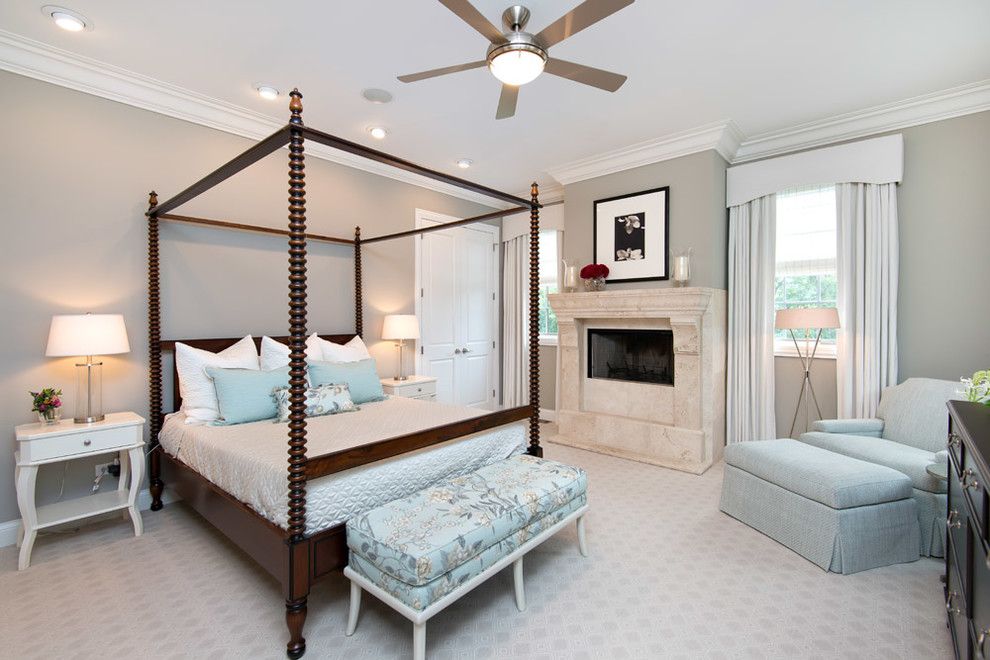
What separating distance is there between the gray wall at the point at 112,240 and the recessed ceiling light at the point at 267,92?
0.48 metres

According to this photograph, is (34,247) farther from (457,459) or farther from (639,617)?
(639,617)

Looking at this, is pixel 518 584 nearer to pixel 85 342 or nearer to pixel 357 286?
pixel 85 342

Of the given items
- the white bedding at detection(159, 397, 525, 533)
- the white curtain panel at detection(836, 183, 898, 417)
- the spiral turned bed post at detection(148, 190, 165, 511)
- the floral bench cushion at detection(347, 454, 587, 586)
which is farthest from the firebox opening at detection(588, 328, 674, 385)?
the spiral turned bed post at detection(148, 190, 165, 511)

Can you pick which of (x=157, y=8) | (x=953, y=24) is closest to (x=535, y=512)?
(x=157, y=8)

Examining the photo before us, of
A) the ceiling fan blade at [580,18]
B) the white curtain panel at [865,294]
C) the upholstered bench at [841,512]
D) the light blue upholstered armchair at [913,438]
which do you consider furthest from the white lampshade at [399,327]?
the white curtain panel at [865,294]

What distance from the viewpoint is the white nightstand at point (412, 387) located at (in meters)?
4.29

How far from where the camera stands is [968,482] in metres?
1.37

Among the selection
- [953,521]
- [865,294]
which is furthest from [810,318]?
[953,521]

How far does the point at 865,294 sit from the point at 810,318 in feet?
1.89

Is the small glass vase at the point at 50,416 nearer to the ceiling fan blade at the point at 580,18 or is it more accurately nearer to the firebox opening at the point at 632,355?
the ceiling fan blade at the point at 580,18

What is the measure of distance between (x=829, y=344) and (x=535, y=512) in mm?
3283

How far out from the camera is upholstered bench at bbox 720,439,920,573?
236 cm

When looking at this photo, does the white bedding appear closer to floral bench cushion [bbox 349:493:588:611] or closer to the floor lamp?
floral bench cushion [bbox 349:493:588:611]

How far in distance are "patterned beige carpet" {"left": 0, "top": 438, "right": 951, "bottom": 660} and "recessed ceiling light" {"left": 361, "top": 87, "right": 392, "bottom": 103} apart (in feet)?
10.1
